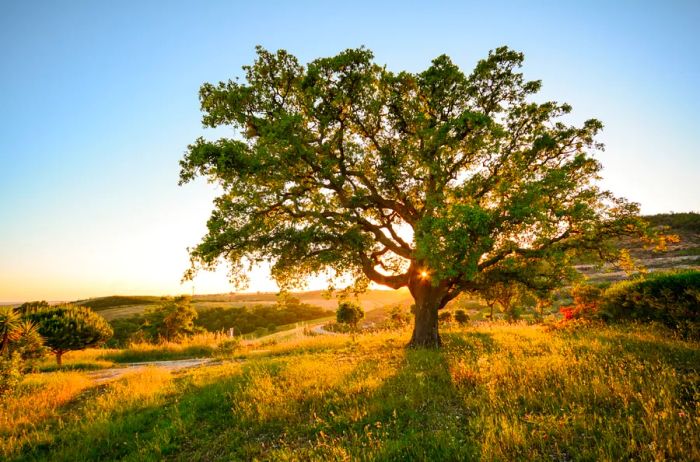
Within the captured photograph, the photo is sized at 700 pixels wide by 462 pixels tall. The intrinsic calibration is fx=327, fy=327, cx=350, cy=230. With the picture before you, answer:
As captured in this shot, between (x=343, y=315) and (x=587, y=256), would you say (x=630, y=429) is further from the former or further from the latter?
(x=343, y=315)

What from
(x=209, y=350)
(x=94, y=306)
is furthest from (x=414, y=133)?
(x=94, y=306)

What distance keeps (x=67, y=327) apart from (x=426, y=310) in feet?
63.4

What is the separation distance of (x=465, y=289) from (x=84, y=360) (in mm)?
21420

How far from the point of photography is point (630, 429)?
4.48 m

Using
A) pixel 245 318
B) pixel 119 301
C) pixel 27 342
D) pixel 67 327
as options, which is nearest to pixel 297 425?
pixel 27 342

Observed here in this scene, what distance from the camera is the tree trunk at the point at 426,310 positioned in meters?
14.3

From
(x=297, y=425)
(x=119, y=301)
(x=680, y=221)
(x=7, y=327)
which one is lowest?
(x=119, y=301)

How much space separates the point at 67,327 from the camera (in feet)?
59.0

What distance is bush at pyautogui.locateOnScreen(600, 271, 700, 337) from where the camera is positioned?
11.0 m

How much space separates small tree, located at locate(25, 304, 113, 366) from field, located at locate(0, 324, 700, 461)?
8.60 m

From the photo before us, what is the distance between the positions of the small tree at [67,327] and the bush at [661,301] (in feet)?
87.9

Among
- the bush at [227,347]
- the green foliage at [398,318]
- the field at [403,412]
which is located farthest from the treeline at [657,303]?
the bush at [227,347]

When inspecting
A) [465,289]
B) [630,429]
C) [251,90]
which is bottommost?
[630,429]

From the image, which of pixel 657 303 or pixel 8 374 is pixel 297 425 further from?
pixel 657 303
